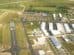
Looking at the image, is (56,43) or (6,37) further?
(6,37)

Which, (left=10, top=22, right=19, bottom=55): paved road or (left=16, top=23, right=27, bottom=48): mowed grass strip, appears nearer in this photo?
(left=10, top=22, right=19, bottom=55): paved road

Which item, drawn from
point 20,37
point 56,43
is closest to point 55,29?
point 56,43

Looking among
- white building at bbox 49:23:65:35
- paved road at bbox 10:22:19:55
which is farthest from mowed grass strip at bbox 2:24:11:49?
white building at bbox 49:23:65:35

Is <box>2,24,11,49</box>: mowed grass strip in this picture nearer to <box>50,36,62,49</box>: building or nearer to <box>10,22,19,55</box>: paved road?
<box>10,22,19,55</box>: paved road

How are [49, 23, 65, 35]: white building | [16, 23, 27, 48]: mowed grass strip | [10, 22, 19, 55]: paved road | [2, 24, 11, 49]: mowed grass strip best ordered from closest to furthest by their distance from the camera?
1. [10, 22, 19, 55]: paved road
2. [2, 24, 11, 49]: mowed grass strip
3. [16, 23, 27, 48]: mowed grass strip
4. [49, 23, 65, 35]: white building

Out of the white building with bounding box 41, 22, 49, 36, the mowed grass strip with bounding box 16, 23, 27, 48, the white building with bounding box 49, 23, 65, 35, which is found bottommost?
the white building with bounding box 49, 23, 65, 35

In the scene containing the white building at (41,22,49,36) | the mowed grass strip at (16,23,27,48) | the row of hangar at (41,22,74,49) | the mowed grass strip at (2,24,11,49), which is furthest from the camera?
the white building at (41,22,49,36)

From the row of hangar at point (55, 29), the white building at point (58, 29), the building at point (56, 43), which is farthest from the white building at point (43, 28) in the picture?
the building at point (56, 43)

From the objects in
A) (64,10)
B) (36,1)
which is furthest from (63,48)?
(36,1)

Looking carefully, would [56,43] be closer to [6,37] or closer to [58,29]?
[58,29]
